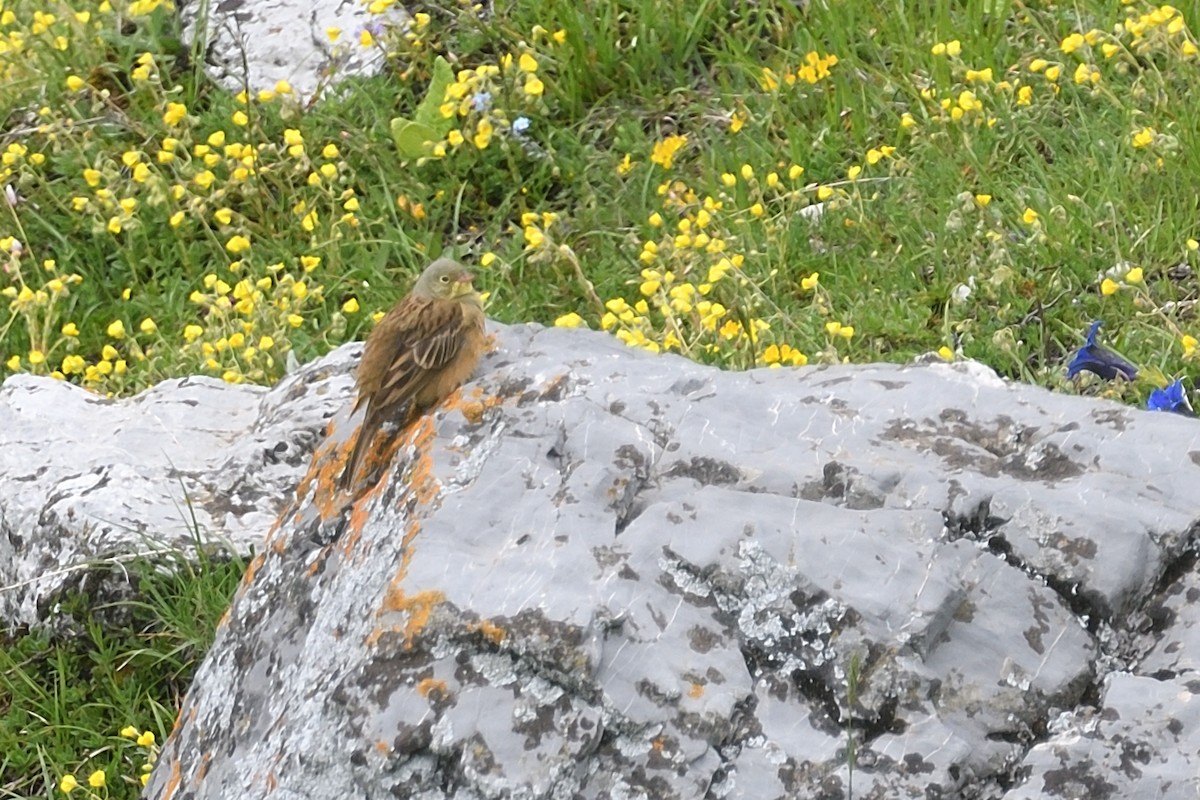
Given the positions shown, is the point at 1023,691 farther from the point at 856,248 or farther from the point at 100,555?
the point at 856,248

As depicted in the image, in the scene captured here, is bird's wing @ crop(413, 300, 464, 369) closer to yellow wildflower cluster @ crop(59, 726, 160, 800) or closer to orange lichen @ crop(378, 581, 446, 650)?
orange lichen @ crop(378, 581, 446, 650)

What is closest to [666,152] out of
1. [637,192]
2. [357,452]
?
[637,192]

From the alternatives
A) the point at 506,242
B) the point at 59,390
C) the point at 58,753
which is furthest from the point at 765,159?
the point at 58,753

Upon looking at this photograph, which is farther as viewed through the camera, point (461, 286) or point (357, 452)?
point (461, 286)

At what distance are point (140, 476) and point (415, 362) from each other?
1751 millimetres

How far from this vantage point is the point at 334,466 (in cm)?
403

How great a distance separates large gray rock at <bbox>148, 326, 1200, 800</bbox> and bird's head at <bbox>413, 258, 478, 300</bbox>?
3.21 feet

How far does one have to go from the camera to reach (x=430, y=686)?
9.62ft

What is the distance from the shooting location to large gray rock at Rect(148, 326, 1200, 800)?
2820 millimetres

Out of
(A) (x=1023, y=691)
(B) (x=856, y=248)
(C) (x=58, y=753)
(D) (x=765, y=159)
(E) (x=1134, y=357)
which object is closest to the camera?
(A) (x=1023, y=691)

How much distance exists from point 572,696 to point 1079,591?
1001 mm

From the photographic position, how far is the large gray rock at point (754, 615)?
282 cm

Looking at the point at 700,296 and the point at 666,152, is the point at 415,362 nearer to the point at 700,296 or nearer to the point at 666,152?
the point at 700,296

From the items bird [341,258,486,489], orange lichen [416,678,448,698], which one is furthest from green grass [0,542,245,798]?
orange lichen [416,678,448,698]
